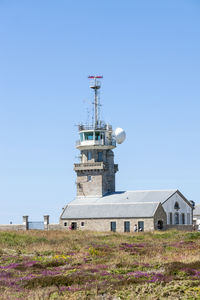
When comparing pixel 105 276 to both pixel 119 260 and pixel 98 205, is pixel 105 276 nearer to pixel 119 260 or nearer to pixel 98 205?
pixel 119 260

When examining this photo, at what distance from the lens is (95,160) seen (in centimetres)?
6969

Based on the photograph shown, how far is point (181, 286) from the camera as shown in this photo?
1572 cm

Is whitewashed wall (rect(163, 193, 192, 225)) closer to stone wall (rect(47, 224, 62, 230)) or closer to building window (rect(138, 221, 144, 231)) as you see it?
building window (rect(138, 221, 144, 231))

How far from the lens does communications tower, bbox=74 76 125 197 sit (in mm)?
68812

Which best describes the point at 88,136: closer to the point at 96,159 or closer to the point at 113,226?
the point at 96,159

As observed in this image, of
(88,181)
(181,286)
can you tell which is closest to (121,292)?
(181,286)

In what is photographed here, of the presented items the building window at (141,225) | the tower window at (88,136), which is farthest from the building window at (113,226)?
the tower window at (88,136)

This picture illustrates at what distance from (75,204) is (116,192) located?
233 inches

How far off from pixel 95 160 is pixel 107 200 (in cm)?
642

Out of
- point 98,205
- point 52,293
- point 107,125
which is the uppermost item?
point 107,125

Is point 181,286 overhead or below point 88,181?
below

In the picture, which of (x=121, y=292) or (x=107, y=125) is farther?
(x=107, y=125)

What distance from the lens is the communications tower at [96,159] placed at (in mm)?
68812

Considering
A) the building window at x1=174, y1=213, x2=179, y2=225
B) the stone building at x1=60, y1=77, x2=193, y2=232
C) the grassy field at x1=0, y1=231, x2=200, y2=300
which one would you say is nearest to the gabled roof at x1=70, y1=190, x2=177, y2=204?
the stone building at x1=60, y1=77, x2=193, y2=232
